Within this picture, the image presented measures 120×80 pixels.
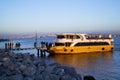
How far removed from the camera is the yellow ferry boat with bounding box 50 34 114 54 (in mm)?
44938

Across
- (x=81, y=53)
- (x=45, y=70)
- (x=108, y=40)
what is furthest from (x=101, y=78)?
(x=108, y=40)

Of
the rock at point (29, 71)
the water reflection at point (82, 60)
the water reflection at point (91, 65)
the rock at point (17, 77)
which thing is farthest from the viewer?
the water reflection at point (82, 60)

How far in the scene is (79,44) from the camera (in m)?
46.9

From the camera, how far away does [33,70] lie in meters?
11.3

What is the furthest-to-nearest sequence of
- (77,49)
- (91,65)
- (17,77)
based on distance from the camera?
(77,49)
(91,65)
(17,77)

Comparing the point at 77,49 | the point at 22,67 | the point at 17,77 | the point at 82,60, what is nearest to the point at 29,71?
the point at 22,67

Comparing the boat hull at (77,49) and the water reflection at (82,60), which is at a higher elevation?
the boat hull at (77,49)

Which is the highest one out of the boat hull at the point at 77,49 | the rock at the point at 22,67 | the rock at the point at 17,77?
the rock at the point at 22,67

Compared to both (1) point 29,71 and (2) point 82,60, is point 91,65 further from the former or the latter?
(1) point 29,71

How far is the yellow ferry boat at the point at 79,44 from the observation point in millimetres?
44938

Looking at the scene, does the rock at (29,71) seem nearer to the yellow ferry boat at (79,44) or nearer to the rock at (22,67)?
the rock at (22,67)

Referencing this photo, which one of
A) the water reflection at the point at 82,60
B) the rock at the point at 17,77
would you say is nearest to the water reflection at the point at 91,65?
the water reflection at the point at 82,60

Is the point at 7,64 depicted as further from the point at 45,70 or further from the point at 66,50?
the point at 66,50

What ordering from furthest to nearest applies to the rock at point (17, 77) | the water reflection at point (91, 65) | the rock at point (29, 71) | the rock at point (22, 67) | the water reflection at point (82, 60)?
the water reflection at point (82, 60) < the water reflection at point (91, 65) < the rock at point (22, 67) < the rock at point (29, 71) < the rock at point (17, 77)
